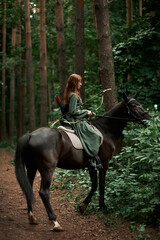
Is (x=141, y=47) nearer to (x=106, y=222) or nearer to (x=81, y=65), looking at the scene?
(x=81, y=65)

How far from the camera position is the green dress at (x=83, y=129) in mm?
6270

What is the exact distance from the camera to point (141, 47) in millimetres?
9727

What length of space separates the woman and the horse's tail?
1.22 metres

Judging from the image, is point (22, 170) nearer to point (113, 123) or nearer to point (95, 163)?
point (95, 163)

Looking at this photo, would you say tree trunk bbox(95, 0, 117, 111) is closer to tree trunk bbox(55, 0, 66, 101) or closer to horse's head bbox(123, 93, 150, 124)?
horse's head bbox(123, 93, 150, 124)

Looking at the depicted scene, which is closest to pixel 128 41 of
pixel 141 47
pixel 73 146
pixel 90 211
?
pixel 141 47

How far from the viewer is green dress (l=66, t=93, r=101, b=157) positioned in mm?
6270

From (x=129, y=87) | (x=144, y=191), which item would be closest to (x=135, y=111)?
(x=144, y=191)

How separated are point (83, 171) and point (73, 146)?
3692 mm

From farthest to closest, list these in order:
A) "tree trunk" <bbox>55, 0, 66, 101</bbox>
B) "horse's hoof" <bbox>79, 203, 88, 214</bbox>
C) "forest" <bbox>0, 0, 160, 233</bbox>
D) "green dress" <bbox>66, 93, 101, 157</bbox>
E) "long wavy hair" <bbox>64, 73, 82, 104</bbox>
A: "tree trunk" <bbox>55, 0, 66, 101</bbox> → "horse's hoof" <bbox>79, 203, 88, 214</bbox> → "long wavy hair" <bbox>64, 73, 82, 104</bbox> → "green dress" <bbox>66, 93, 101, 157</bbox> → "forest" <bbox>0, 0, 160, 233</bbox>

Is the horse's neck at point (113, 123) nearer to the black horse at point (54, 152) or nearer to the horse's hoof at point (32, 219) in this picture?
the black horse at point (54, 152)

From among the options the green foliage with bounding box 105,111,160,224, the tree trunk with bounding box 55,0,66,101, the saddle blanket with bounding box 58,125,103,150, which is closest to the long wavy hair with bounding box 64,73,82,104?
the saddle blanket with bounding box 58,125,103,150

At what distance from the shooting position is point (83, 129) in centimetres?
636

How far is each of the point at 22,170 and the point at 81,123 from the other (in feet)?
5.66
